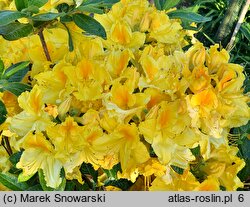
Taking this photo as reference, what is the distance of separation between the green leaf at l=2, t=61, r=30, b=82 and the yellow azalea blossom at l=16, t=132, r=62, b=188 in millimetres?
156

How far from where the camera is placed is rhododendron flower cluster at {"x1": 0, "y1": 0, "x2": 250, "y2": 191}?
94 centimetres

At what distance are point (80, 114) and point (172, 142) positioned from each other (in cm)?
18

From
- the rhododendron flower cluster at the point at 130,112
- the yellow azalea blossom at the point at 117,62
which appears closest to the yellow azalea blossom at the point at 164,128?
the rhododendron flower cluster at the point at 130,112

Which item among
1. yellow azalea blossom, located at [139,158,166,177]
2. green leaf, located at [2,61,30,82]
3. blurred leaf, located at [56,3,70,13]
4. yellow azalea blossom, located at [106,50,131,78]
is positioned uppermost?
blurred leaf, located at [56,3,70,13]

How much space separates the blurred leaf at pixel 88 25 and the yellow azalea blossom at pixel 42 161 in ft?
0.76

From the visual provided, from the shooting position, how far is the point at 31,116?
985 millimetres

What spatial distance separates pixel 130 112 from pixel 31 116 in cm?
20

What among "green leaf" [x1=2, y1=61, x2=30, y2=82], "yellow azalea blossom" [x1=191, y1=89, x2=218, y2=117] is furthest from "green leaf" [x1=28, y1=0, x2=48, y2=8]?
"yellow azalea blossom" [x1=191, y1=89, x2=218, y2=117]

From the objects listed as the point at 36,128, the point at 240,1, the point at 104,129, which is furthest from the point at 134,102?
the point at 240,1

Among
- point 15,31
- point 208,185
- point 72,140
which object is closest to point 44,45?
point 15,31

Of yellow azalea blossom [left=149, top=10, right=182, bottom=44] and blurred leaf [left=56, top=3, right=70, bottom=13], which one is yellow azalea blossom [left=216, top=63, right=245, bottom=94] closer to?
yellow azalea blossom [left=149, top=10, right=182, bottom=44]

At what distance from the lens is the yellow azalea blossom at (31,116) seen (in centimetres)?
96

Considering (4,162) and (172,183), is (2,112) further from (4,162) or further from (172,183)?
(172,183)

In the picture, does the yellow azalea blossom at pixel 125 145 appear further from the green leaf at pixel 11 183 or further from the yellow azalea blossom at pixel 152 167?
the green leaf at pixel 11 183
